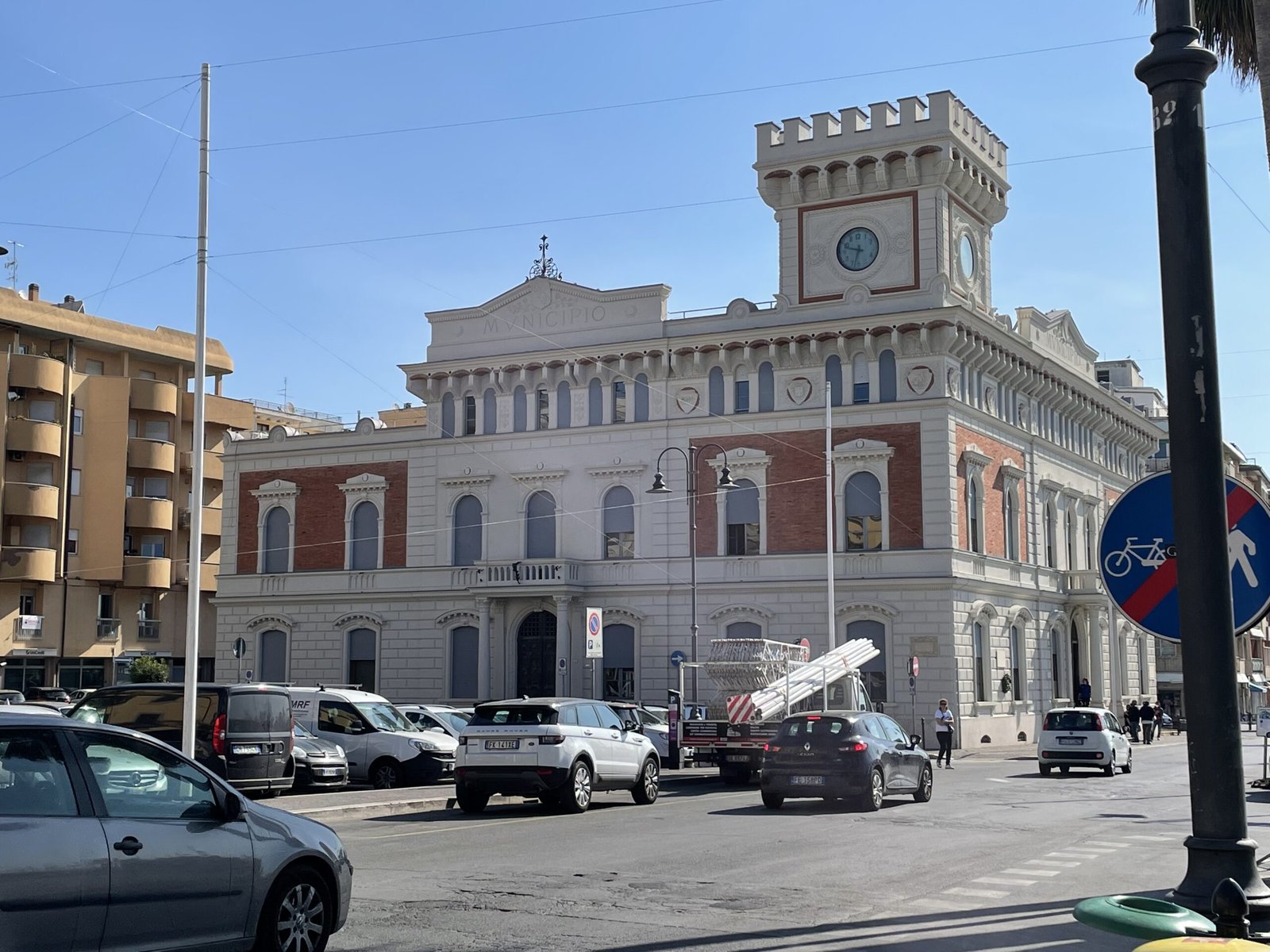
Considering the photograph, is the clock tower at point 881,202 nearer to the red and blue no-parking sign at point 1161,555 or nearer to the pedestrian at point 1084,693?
the pedestrian at point 1084,693

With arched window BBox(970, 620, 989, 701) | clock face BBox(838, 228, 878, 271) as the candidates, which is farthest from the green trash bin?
clock face BBox(838, 228, 878, 271)

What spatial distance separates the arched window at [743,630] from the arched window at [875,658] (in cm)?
298

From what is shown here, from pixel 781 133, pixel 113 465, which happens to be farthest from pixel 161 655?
pixel 781 133

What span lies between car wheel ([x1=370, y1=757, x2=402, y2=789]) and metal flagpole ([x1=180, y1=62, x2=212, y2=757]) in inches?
203

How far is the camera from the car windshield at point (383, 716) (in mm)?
26484

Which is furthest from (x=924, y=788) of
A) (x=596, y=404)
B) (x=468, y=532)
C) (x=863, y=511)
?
(x=468, y=532)

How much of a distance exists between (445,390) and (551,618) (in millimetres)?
9489

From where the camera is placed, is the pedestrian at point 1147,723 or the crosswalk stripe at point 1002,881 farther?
the pedestrian at point 1147,723

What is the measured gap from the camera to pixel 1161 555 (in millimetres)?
6484

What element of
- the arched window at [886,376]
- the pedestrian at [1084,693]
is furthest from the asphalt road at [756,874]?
the pedestrian at [1084,693]

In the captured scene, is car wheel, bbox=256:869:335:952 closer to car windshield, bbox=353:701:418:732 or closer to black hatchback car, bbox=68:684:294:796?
black hatchback car, bbox=68:684:294:796

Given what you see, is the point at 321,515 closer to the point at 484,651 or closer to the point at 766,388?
the point at 484,651

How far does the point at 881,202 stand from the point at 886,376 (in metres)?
5.91

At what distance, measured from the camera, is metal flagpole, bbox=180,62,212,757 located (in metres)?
20.2
